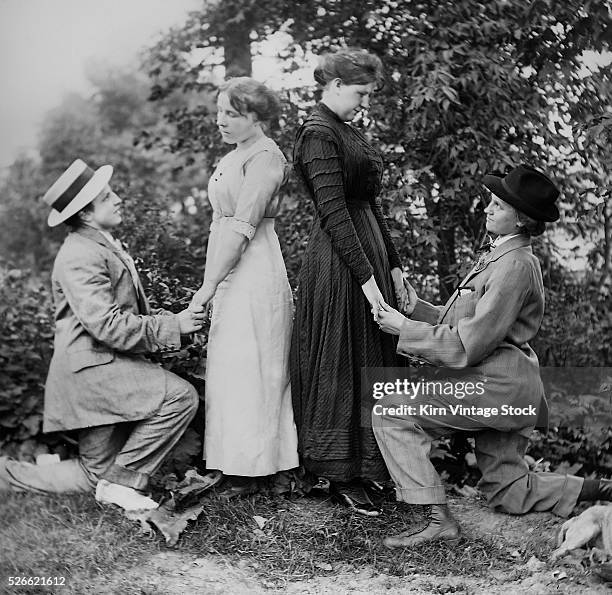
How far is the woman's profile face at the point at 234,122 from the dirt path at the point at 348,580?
1.66 meters

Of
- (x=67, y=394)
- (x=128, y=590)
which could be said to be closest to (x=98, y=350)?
Result: (x=67, y=394)

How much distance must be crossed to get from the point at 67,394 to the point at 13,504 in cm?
53

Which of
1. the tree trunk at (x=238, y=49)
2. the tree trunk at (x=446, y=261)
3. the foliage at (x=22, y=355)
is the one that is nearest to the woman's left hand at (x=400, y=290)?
the tree trunk at (x=446, y=261)

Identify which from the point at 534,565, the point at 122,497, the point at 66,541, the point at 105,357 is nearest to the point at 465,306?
the point at 534,565

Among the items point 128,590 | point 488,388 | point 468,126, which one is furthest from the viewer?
point 468,126

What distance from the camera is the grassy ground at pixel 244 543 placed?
3.04 meters

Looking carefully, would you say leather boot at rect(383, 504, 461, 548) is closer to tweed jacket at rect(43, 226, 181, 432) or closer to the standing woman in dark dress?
the standing woman in dark dress

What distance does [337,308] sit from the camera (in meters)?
3.34

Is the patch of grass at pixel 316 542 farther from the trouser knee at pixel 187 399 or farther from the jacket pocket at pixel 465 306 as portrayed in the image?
the jacket pocket at pixel 465 306

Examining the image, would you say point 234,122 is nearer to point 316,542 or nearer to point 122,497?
point 122,497

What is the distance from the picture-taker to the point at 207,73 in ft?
18.3

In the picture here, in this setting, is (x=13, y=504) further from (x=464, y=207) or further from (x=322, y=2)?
(x=322, y=2)

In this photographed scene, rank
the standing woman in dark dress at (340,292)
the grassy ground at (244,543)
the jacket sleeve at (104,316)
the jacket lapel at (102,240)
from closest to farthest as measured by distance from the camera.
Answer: the grassy ground at (244,543) < the standing woman in dark dress at (340,292) < the jacket sleeve at (104,316) < the jacket lapel at (102,240)

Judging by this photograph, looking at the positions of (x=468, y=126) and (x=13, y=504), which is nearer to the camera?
(x=13, y=504)
